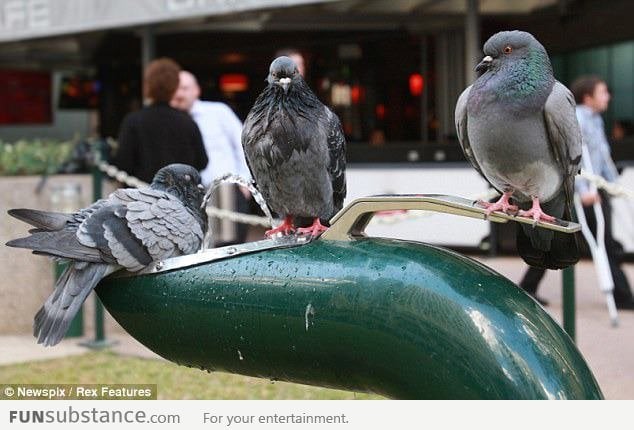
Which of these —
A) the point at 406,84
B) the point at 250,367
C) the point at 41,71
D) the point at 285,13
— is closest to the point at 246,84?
the point at 285,13

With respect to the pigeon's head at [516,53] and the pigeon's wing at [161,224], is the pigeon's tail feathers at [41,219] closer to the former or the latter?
the pigeon's wing at [161,224]

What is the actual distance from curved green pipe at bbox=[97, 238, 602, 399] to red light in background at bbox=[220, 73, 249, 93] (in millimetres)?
9731

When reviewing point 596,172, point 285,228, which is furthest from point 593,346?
point 285,228

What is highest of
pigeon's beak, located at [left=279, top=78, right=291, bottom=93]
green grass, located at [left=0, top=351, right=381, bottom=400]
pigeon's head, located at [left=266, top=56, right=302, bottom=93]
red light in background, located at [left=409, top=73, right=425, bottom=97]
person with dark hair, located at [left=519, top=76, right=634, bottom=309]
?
red light in background, located at [left=409, top=73, right=425, bottom=97]

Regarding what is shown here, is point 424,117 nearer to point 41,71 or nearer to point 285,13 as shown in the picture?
point 285,13

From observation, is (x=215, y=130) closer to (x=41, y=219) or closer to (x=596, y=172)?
(x=596, y=172)

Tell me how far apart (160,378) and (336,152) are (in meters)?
3.06

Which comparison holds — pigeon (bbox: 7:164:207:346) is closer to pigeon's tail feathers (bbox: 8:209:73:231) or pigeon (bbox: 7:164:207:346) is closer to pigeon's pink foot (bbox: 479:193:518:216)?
pigeon's tail feathers (bbox: 8:209:73:231)

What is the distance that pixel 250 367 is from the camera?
192 cm

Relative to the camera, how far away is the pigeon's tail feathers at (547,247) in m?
1.78

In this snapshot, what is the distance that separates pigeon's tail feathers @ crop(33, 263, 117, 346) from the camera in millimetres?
1933

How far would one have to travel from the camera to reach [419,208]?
5.68ft

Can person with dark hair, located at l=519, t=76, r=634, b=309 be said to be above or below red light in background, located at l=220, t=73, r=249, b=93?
below

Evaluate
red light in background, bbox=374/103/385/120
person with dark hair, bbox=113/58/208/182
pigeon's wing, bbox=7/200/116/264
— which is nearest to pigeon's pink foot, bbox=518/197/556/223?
pigeon's wing, bbox=7/200/116/264
